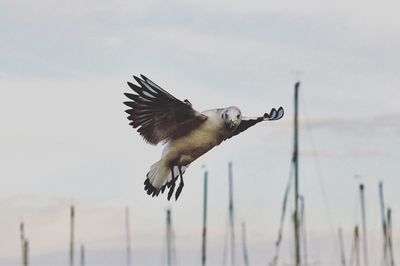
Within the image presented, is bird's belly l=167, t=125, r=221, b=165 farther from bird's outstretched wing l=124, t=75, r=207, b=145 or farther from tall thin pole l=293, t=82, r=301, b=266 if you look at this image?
tall thin pole l=293, t=82, r=301, b=266

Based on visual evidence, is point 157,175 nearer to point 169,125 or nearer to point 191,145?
point 169,125

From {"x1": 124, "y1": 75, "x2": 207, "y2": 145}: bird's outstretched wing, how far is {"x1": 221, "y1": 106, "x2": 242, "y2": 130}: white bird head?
38 centimetres

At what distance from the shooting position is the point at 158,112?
5984 millimetres

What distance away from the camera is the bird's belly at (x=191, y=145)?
5.42 m

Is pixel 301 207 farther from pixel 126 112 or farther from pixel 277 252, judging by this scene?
pixel 126 112

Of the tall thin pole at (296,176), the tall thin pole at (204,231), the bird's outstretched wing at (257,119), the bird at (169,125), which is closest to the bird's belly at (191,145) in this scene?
the bird at (169,125)

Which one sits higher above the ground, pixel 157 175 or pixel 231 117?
pixel 231 117

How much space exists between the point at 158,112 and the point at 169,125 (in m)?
0.08

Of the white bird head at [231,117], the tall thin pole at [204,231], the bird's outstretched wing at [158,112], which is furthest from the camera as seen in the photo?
the tall thin pole at [204,231]

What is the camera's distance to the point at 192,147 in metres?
5.54

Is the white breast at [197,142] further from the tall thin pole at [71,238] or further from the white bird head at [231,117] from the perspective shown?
the tall thin pole at [71,238]

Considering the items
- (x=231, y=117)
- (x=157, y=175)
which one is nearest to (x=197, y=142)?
(x=231, y=117)

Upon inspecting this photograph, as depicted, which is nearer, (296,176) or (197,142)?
(197,142)

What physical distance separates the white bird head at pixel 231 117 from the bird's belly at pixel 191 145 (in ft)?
0.27
